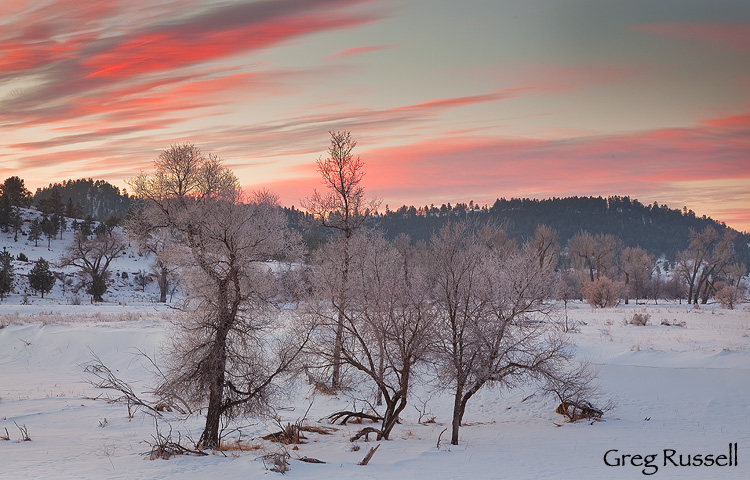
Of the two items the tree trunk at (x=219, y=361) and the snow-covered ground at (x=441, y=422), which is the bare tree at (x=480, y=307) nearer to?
the snow-covered ground at (x=441, y=422)

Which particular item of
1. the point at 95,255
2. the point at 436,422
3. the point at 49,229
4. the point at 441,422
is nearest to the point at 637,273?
the point at 95,255

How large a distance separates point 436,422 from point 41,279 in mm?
59236

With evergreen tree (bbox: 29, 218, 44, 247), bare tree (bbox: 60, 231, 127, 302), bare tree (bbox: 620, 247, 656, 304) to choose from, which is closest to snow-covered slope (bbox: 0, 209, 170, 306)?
evergreen tree (bbox: 29, 218, 44, 247)

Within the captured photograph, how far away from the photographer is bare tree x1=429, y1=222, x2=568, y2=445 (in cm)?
1605

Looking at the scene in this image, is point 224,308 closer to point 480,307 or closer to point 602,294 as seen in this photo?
point 480,307

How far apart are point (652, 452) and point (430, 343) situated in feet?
21.2

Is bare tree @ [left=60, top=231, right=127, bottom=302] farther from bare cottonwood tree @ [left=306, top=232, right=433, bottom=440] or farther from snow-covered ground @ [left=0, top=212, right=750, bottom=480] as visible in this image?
bare cottonwood tree @ [left=306, top=232, right=433, bottom=440]

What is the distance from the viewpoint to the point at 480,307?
1631cm

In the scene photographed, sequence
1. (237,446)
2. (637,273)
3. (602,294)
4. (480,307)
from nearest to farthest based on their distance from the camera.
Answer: (237,446)
(480,307)
(602,294)
(637,273)

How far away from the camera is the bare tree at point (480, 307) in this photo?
1605 cm

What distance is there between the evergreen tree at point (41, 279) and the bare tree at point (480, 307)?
203ft

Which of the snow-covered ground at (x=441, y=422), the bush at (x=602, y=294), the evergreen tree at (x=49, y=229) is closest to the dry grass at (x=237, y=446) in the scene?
the snow-covered ground at (x=441, y=422)

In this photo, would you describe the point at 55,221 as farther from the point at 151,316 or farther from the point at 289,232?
the point at 289,232

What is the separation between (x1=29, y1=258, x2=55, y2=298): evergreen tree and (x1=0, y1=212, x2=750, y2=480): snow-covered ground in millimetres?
31910
